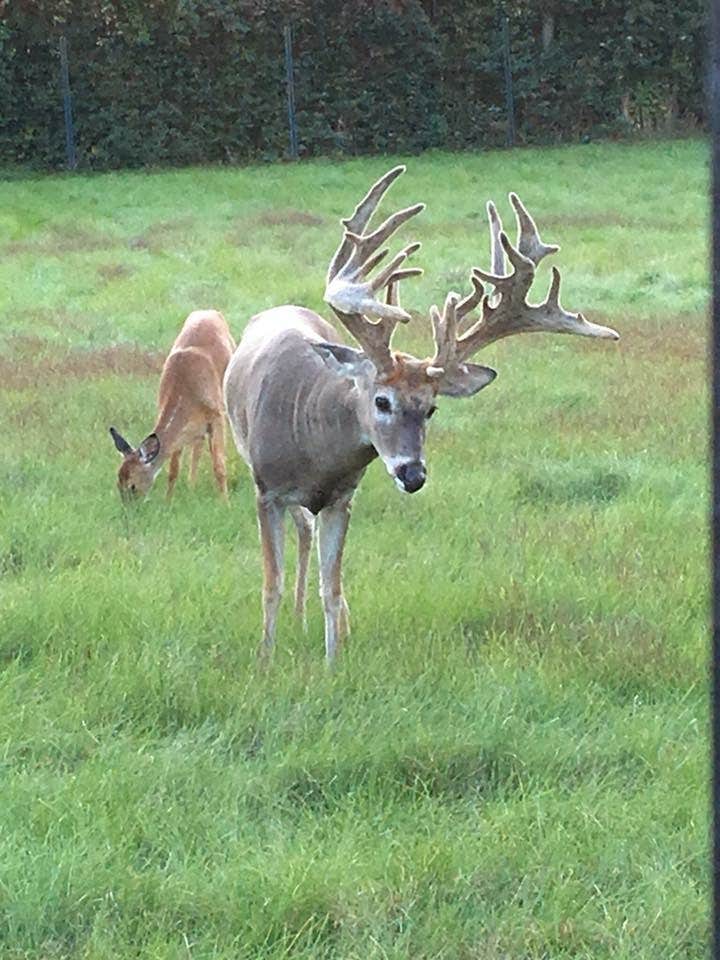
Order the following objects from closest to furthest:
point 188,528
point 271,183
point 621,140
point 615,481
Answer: point 188,528, point 615,481, point 271,183, point 621,140

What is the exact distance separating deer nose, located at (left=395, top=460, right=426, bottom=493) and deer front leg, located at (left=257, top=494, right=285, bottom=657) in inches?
30.8

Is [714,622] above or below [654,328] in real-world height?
above

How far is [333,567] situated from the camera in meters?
5.55

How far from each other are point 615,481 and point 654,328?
3.72 m

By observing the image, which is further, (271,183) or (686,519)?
(271,183)

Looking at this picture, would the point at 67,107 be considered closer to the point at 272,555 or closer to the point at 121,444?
the point at 121,444

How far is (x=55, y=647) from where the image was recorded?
5.16m

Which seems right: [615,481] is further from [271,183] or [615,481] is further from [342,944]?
[271,183]

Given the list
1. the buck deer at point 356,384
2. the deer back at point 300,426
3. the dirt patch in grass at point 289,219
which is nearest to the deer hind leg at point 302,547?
the buck deer at point 356,384

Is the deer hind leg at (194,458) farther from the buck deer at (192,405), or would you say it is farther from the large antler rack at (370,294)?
the large antler rack at (370,294)

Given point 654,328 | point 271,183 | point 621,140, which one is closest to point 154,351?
point 654,328

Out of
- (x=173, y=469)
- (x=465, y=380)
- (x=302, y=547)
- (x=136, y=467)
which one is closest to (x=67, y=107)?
(x=173, y=469)

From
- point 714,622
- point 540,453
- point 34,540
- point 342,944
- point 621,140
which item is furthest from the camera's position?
point 621,140

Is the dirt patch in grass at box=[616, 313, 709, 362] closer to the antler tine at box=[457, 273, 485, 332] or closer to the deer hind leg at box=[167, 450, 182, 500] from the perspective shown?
the deer hind leg at box=[167, 450, 182, 500]
